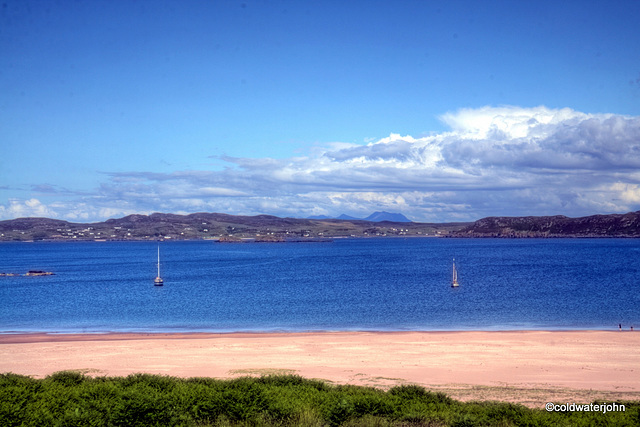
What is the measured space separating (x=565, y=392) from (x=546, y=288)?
4515 centimetres

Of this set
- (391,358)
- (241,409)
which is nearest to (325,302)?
(391,358)

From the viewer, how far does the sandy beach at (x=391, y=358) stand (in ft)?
63.3

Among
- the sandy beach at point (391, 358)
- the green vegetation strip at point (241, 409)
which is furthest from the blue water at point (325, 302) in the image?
the green vegetation strip at point (241, 409)

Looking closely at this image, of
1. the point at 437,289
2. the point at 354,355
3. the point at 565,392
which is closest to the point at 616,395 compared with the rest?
the point at 565,392

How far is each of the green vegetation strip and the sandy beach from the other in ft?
18.2

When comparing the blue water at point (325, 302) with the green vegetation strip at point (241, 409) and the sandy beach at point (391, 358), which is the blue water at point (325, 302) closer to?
the sandy beach at point (391, 358)

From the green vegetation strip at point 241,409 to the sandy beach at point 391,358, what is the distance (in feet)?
18.2

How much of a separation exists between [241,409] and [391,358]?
581 inches

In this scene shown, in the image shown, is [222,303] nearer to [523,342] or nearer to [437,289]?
[437,289]

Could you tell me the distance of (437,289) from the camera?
61.3 m

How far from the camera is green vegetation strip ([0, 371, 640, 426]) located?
10.2m

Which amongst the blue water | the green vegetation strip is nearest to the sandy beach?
the green vegetation strip

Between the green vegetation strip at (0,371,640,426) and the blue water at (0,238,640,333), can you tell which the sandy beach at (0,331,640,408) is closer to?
the green vegetation strip at (0,371,640,426)

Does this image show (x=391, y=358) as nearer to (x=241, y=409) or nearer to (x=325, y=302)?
(x=241, y=409)
